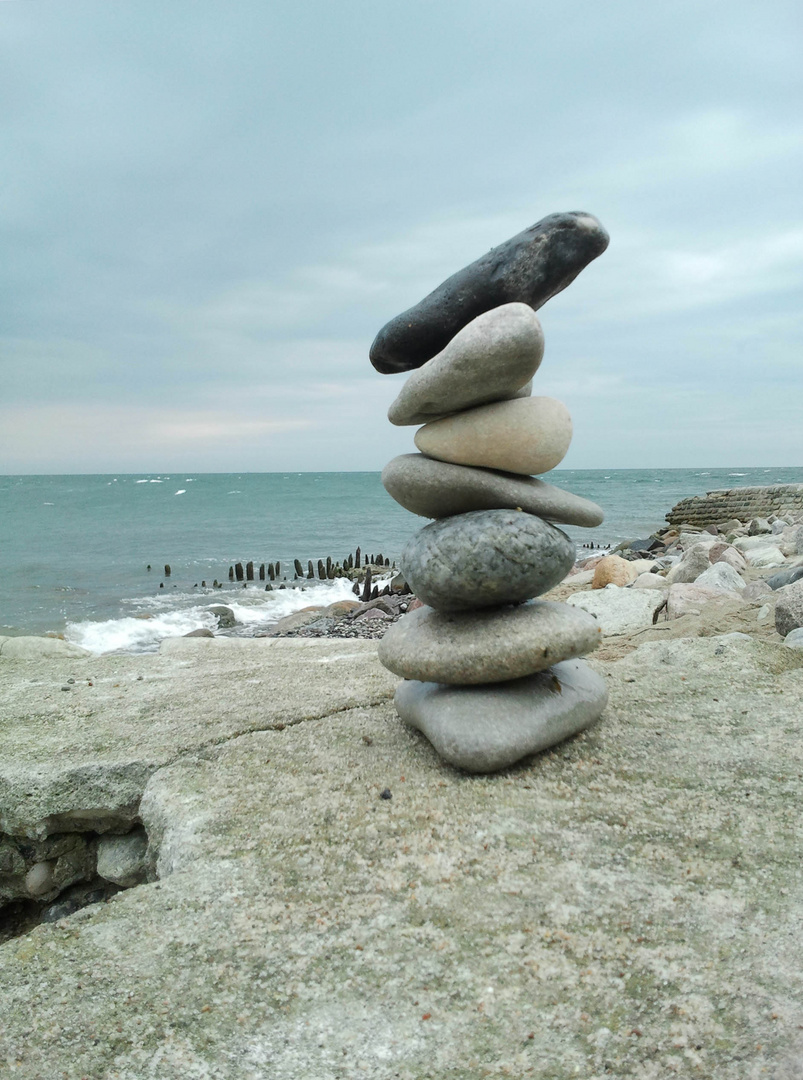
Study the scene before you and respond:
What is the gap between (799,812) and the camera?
9.61 ft

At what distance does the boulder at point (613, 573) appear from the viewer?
10.7 metres

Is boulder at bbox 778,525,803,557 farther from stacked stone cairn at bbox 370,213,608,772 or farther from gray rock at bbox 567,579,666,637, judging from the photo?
stacked stone cairn at bbox 370,213,608,772

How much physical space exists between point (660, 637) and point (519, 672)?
120 inches

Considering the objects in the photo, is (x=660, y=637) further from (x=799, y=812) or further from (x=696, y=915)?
(x=696, y=915)

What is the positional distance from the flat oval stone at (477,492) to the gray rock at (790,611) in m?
2.22

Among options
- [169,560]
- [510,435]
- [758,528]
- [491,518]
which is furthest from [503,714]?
[169,560]

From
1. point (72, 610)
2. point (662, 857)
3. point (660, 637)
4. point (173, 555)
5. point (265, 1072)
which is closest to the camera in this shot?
point (265, 1072)

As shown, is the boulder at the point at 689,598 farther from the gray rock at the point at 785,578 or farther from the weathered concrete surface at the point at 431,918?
the weathered concrete surface at the point at 431,918

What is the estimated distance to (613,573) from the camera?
35.7ft

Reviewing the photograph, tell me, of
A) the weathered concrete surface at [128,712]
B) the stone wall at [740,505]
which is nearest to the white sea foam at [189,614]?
the weathered concrete surface at [128,712]

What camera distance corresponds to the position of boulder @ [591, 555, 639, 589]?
10.7 meters

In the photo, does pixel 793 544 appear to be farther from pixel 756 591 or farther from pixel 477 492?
pixel 477 492

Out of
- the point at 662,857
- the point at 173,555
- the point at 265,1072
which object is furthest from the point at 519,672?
the point at 173,555

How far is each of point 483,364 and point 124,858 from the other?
302 centimetres
